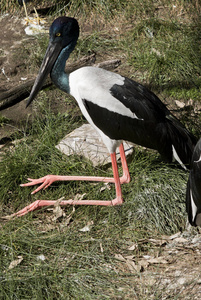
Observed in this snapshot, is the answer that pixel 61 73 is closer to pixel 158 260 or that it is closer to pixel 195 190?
pixel 195 190

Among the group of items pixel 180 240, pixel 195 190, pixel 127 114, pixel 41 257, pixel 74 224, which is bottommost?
pixel 180 240

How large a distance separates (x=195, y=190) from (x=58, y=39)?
6.11 ft

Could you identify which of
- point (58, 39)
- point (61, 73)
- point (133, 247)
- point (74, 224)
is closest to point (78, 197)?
point (74, 224)

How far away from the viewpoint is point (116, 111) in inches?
149

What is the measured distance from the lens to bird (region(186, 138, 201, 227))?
325cm

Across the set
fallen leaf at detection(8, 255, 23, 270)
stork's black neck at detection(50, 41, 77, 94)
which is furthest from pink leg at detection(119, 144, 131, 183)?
fallen leaf at detection(8, 255, 23, 270)

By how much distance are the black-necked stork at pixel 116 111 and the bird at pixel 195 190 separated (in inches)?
20.9

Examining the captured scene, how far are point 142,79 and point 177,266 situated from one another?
298 centimetres

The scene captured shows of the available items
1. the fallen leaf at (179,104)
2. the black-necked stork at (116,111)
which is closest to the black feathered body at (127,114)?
the black-necked stork at (116,111)

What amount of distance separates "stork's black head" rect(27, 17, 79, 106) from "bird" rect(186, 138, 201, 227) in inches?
63.4

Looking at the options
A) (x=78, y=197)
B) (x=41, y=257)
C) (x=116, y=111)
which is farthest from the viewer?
(x=78, y=197)

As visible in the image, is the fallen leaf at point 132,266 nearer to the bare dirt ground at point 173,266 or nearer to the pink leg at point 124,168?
the bare dirt ground at point 173,266

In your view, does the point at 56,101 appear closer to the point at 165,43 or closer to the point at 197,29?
the point at 165,43

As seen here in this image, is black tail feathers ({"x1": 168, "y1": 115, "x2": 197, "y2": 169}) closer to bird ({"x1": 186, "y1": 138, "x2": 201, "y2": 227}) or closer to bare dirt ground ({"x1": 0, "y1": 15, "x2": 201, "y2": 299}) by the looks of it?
bird ({"x1": 186, "y1": 138, "x2": 201, "y2": 227})
